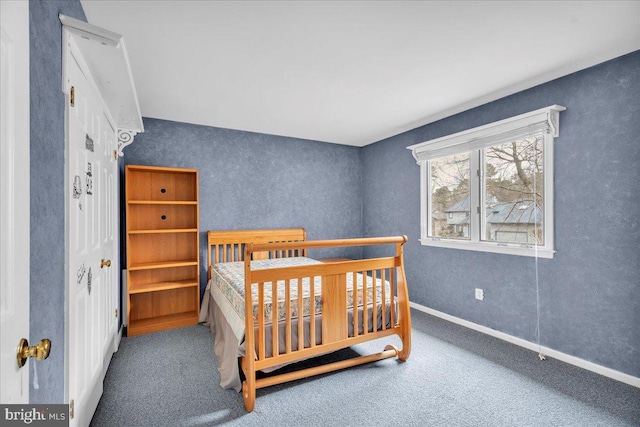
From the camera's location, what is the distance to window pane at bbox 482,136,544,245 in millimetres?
2729

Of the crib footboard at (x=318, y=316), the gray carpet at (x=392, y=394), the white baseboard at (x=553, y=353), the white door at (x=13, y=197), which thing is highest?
the white door at (x=13, y=197)

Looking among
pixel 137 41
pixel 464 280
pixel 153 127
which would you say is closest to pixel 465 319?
pixel 464 280

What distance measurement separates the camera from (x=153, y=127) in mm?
3574

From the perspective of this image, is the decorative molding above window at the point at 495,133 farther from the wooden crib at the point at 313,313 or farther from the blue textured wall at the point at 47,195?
the blue textured wall at the point at 47,195

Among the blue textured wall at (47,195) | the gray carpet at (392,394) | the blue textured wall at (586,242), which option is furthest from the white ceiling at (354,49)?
the gray carpet at (392,394)

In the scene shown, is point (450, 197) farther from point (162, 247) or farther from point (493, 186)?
point (162, 247)

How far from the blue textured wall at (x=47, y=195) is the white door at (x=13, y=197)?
195 millimetres

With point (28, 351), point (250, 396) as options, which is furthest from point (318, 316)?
point (28, 351)

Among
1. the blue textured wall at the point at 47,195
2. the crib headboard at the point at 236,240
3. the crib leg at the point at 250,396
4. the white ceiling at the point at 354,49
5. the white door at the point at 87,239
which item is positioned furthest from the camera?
the crib headboard at the point at 236,240

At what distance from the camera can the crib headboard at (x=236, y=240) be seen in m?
3.82

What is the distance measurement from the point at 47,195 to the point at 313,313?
1610 millimetres

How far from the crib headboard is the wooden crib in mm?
1559

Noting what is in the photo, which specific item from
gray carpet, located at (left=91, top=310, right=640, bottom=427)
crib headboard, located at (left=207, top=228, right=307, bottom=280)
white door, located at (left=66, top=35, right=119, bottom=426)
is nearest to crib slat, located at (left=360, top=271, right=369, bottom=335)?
gray carpet, located at (left=91, top=310, right=640, bottom=427)

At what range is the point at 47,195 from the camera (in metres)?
1.13
